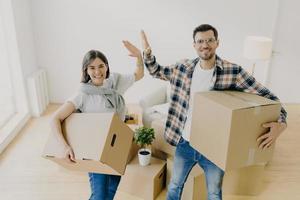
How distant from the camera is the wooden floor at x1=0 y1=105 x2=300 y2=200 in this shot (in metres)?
2.45

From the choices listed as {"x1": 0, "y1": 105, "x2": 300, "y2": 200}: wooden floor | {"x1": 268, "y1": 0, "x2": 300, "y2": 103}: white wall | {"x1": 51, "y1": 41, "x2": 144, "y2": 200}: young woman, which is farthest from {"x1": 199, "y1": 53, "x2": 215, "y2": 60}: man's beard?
{"x1": 268, "y1": 0, "x2": 300, "y2": 103}: white wall

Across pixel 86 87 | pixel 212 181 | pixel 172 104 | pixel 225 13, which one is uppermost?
pixel 225 13

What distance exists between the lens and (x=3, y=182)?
258 centimetres

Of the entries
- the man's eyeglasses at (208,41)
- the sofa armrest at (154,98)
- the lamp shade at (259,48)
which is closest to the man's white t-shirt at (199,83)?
the man's eyeglasses at (208,41)

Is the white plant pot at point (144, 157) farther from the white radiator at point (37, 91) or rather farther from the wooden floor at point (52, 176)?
the white radiator at point (37, 91)

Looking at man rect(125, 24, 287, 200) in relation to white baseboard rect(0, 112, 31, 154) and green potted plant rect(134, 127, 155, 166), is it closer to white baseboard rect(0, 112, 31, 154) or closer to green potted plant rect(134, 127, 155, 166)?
green potted plant rect(134, 127, 155, 166)

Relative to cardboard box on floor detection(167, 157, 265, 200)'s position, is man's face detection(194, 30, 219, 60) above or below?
above

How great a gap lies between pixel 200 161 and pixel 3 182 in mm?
1754

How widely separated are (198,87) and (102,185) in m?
0.78

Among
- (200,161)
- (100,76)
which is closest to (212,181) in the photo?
(200,161)

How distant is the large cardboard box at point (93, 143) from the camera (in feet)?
4.94

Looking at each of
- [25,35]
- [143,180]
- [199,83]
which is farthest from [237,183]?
[25,35]

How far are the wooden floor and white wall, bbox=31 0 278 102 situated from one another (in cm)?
127

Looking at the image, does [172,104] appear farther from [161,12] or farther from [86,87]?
[161,12]
